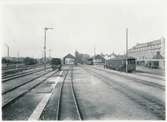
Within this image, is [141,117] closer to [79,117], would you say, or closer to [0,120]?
[79,117]

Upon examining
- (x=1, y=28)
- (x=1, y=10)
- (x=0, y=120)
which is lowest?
(x=0, y=120)

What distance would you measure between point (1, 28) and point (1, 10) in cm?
98

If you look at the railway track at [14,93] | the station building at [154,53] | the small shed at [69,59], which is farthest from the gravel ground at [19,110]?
the small shed at [69,59]

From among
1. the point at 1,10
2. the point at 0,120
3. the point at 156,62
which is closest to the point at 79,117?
the point at 0,120

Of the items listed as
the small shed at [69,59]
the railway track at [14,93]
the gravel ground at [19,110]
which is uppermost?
the small shed at [69,59]

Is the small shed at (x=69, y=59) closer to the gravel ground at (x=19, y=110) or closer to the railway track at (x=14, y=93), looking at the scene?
the railway track at (x=14, y=93)

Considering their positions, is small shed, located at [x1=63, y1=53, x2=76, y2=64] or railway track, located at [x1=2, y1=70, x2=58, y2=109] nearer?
railway track, located at [x1=2, y1=70, x2=58, y2=109]

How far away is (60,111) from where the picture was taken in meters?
7.47

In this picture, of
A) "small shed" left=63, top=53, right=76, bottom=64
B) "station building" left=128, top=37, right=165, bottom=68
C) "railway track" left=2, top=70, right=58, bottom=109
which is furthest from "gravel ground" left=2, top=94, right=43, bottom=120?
"small shed" left=63, top=53, right=76, bottom=64

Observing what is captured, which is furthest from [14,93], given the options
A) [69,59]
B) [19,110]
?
[69,59]

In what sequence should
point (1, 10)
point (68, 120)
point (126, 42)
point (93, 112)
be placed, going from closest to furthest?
point (68, 120) → point (93, 112) → point (1, 10) → point (126, 42)

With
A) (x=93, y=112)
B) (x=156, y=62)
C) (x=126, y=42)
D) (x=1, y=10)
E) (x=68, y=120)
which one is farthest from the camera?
(x=156, y=62)

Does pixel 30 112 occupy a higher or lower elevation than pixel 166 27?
lower

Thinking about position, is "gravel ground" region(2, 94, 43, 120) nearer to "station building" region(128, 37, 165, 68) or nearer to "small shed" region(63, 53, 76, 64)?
"station building" region(128, 37, 165, 68)
